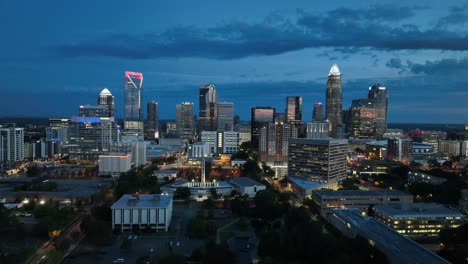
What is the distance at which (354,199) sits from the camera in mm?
25938

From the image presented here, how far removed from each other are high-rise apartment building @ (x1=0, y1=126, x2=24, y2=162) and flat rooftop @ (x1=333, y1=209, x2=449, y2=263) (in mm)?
35694

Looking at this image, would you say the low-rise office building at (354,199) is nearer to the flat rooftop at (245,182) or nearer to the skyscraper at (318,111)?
the flat rooftop at (245,182)

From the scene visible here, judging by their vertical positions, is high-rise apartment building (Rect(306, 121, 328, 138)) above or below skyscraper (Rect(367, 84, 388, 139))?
below

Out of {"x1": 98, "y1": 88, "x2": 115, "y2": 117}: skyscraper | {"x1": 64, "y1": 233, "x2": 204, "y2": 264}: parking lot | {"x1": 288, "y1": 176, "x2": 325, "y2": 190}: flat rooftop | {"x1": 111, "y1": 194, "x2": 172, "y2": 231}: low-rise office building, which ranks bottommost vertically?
{"x1": 64, "y1": 233, "x2": 204, "y2": 264}: parking lot

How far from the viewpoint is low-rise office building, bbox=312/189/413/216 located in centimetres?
2553

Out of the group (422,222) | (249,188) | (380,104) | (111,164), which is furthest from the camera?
(380,104)

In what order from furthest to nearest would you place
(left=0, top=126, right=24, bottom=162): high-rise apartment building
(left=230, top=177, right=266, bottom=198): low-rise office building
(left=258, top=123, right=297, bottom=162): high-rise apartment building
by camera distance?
(left=258, top=123, right=297, bottom=162): high-rise apartment building
(left=0, top=126, right=24, bottom=162): high-rise apartment building
(left=230, top=177, right=266, bottom=198): low-rise office building

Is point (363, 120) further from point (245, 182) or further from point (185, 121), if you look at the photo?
point (245, 182)

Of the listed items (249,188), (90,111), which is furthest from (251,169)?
(90,111)

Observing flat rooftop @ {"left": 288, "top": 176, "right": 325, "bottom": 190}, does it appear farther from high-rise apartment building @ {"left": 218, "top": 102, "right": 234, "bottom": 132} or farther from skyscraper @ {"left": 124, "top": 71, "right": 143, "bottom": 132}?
skyscraper @ {"left": 124, "top": 71, "right": 143, "bottom": 132}

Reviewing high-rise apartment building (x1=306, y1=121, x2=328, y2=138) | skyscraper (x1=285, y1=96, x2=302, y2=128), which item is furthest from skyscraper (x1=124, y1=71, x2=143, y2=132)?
high-rise apartment building (x1=306, y1=121, x2=328, y2=138)

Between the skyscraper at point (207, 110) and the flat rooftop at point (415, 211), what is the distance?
63.8 metres

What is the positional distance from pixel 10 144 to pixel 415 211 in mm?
39313

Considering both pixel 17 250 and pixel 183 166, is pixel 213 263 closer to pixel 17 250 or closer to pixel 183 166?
pixel 17 250
